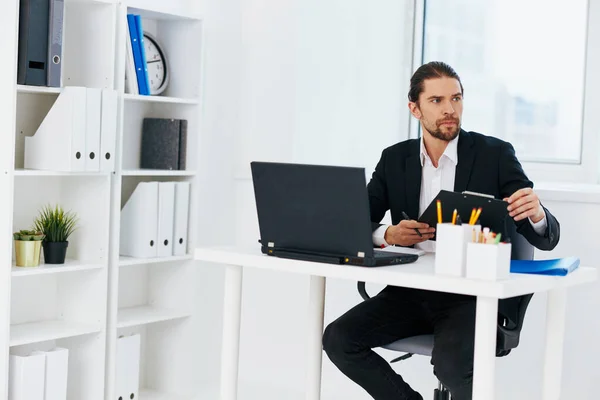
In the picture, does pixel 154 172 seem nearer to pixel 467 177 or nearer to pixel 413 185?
pixel 413 185

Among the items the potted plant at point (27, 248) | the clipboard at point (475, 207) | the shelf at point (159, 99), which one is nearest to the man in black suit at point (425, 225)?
the clipboard at point (475, 207)

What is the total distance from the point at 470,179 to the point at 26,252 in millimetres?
1504

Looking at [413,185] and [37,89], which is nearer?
[413,185]

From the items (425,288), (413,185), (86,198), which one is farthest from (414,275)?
(86,198)

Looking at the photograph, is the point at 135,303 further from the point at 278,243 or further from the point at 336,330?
the point at 278,243

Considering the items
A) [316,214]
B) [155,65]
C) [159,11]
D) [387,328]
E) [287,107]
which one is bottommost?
[387,328]

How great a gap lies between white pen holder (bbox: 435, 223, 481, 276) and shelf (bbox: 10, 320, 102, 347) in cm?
158

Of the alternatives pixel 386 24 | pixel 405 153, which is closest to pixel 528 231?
pixel 405 153

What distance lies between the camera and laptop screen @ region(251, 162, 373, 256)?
2.25 meters

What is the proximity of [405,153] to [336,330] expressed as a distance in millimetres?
633

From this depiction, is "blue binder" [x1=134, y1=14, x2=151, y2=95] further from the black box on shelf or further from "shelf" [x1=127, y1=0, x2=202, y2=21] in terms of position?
the black box on shelf

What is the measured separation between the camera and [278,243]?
2416mm

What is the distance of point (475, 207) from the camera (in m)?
2.34

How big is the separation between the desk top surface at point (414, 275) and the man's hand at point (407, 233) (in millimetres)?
61
